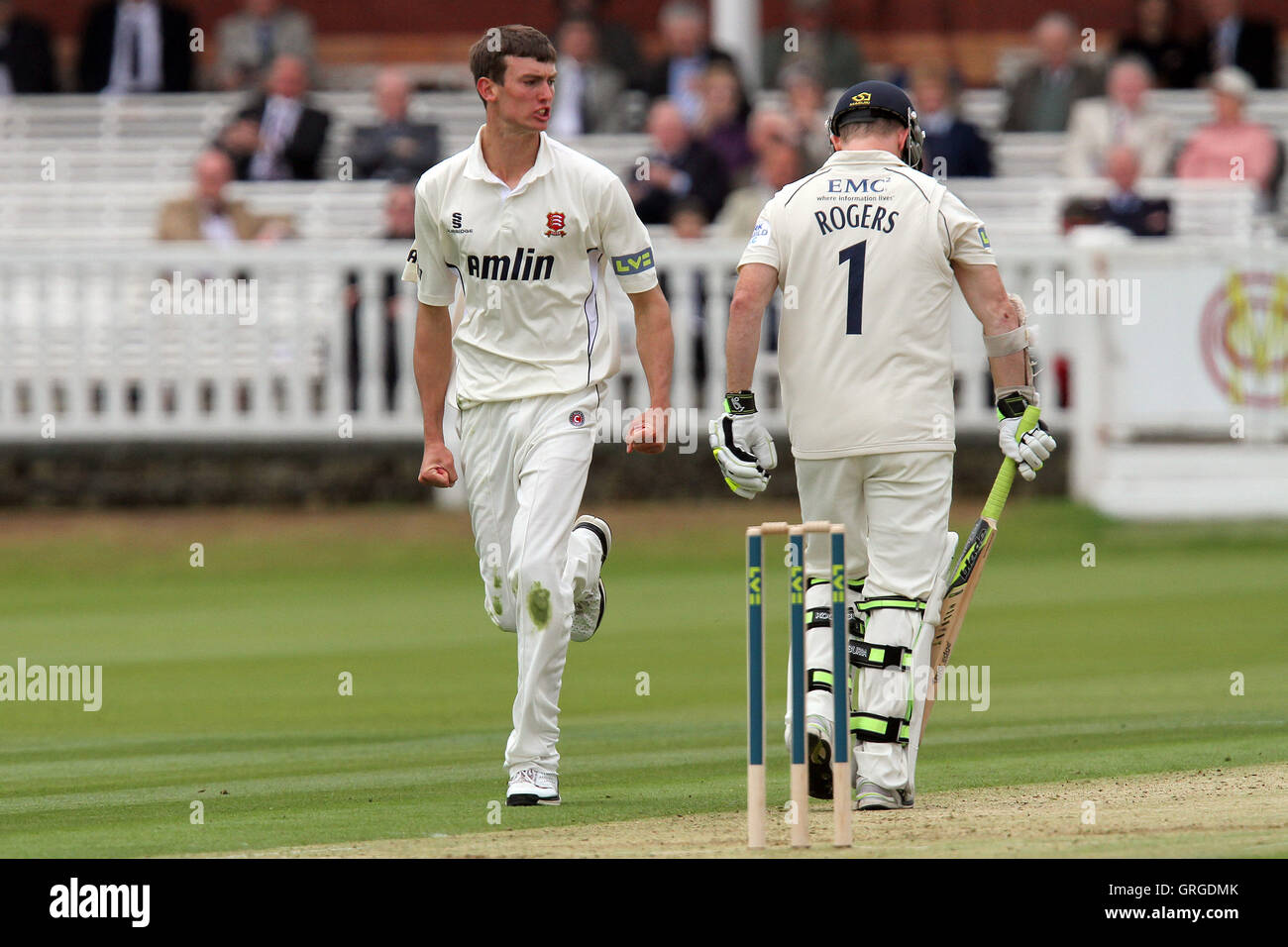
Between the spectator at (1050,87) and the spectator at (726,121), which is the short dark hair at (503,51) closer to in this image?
the spectator at (726,121)

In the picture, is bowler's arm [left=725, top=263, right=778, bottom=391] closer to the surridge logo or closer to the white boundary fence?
the surridge logo

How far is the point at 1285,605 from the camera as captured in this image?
13.9 m

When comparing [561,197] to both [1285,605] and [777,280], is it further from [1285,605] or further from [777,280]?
[1285,605]

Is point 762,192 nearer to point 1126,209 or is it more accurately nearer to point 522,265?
point 1126,209

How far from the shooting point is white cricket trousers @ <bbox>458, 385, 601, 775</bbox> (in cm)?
798

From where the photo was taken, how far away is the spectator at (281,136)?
2028 centimetres

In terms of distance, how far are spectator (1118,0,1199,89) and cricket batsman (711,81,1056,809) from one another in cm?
1428

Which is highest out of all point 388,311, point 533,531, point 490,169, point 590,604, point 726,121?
point 726,121

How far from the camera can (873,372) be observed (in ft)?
25.8

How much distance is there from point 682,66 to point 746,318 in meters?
13.6

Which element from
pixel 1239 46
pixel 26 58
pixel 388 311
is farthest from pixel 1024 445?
pixel 26 58

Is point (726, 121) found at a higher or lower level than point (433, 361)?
higher
